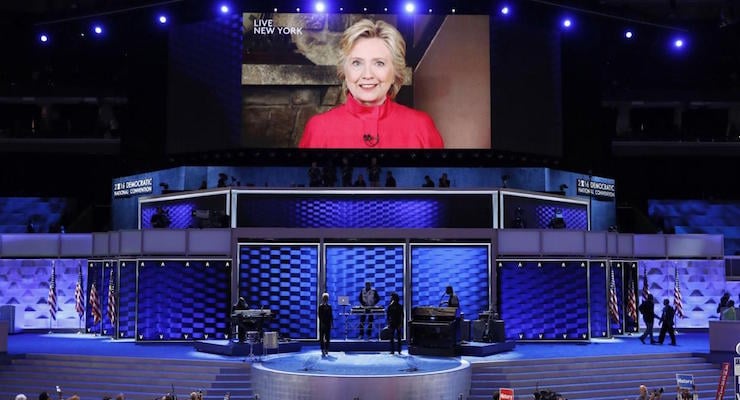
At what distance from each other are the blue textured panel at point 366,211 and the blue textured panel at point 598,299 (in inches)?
133

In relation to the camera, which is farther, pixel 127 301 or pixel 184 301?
pixel 127 301

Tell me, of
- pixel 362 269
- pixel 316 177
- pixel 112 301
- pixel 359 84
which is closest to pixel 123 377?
pixel 112 301

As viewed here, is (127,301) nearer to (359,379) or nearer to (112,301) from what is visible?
(112,301)

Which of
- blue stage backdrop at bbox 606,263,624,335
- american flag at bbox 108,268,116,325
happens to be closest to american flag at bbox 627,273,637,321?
blue stage backdrop at bbox 606,263,624,335

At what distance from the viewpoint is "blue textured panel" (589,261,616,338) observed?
2659 cm

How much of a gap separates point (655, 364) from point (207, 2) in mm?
19156

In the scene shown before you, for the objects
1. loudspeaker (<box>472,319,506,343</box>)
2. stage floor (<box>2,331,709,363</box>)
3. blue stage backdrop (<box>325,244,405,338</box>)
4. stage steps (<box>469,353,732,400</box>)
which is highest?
blue stage backdrop (<box>325,244,405,338</box>)

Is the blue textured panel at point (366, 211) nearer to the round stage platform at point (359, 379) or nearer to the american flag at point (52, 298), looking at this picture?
the round stage platform at point (359, 379)

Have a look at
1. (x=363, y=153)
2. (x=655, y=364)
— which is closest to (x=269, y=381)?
(x=655, y=364)

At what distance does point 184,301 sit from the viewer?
25578 millimetres

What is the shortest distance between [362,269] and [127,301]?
6.83 metres

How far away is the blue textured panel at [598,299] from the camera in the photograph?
26.6 m

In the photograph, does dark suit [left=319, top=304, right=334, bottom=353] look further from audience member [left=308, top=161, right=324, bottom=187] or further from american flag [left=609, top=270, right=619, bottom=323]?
american flag [left=609, top=270, right=619, bottom=323]

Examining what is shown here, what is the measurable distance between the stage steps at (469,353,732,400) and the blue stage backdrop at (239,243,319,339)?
21.8ft
